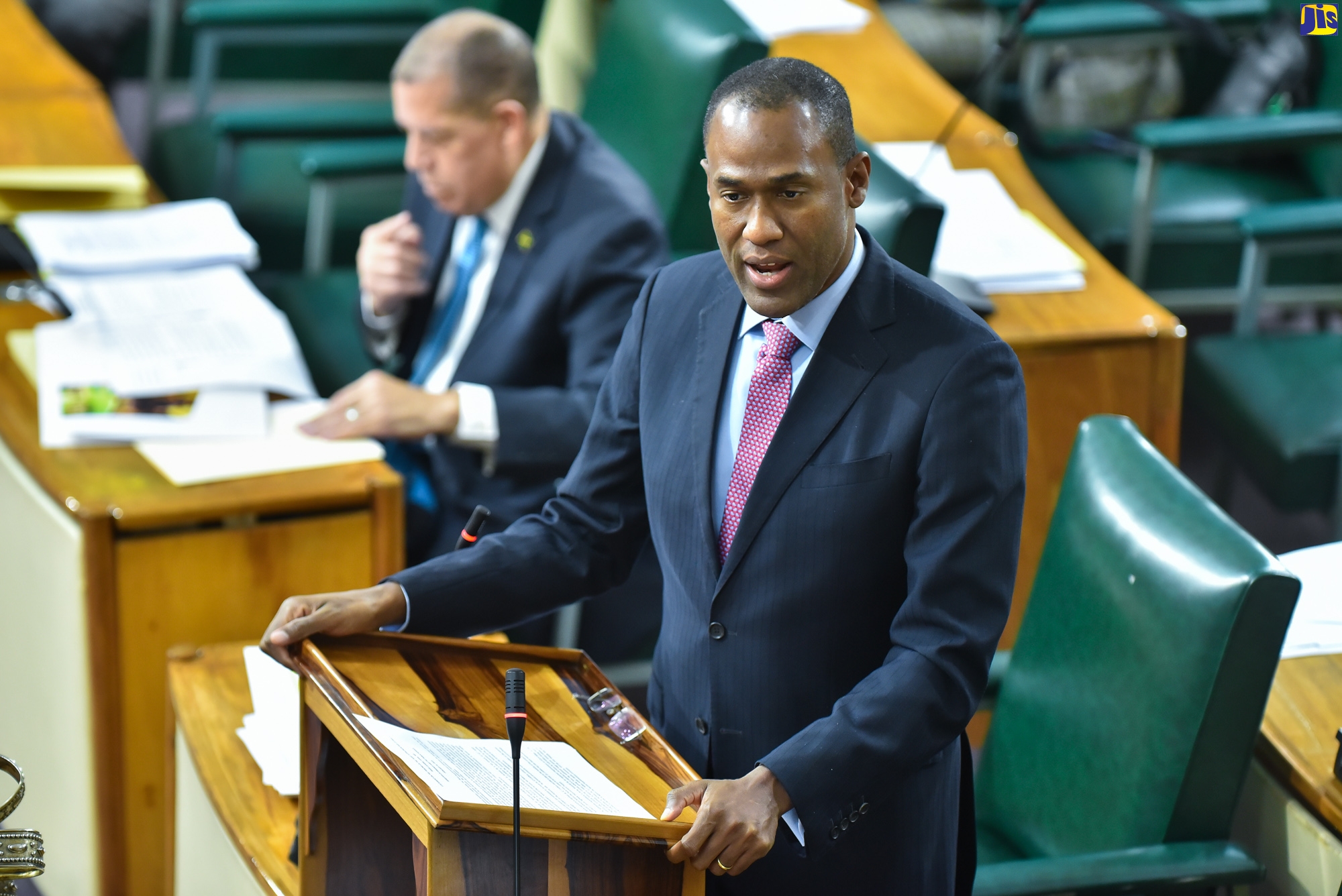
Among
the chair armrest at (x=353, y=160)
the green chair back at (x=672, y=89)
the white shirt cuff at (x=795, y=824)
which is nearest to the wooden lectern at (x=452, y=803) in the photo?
the white shirt cuff at (x=795, y=824)

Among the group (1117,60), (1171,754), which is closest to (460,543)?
(1171,754)

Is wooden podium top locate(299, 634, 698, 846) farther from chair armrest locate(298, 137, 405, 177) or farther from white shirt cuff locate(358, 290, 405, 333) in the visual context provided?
chair armrest locate(298, 137, 405, 177)

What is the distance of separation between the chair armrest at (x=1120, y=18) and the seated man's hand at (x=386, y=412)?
190 cm

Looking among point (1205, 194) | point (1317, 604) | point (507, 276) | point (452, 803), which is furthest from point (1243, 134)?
point (452, 803)

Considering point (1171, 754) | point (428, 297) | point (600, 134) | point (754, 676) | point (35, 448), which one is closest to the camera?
point (754, 676)

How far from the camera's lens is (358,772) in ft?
4.81

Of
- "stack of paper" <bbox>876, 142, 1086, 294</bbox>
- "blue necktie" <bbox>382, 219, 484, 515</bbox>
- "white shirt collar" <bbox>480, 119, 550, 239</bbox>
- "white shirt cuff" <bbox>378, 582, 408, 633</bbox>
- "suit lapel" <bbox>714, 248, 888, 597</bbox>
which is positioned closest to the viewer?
"suit lapel" <bbox>714, 248, 888, 597</bbox>

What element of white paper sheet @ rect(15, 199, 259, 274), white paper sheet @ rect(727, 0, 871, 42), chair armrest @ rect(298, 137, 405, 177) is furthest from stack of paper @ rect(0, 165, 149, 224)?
white paper sheet @ rect(727, 0, 871, 42)

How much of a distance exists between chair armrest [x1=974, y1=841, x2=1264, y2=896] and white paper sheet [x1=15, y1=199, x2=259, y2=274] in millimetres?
1891

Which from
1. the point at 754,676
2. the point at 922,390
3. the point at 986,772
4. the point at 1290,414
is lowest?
the point at 986,772

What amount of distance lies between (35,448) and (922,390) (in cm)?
155

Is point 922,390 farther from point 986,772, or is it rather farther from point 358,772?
point 986,772

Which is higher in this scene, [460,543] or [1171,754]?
[460,543]

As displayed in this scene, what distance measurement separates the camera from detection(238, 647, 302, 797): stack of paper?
1.78 metres
